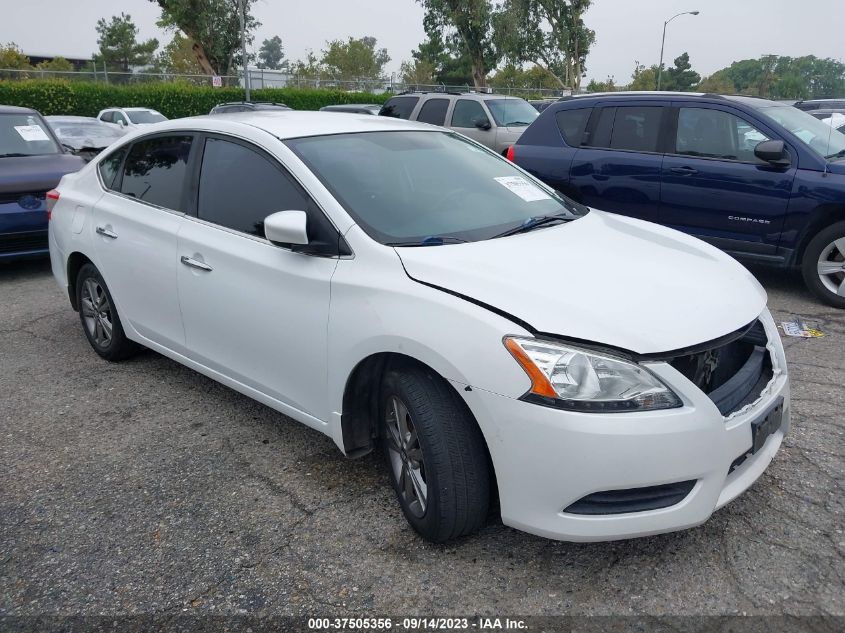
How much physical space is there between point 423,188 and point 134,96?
29037 mm

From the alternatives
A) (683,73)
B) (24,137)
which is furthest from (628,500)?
(683,73)

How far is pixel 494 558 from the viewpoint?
8.91 feet

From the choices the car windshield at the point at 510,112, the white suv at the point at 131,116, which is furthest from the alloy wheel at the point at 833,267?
the white suv at the point at 131,116

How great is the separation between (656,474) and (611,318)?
1.74 feet

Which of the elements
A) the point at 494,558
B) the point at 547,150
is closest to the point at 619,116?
the point at 547,150

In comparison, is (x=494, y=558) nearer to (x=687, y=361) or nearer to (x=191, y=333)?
(x=687, y=361)

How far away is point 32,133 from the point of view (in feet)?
26.2

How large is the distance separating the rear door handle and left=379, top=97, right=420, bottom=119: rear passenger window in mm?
7566

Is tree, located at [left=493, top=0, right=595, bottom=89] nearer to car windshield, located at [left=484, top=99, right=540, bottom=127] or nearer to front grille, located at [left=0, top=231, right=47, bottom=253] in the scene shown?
car windshield, located at [left=484, top=99, right=540, bottom=127]

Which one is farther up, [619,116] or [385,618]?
[619,116]

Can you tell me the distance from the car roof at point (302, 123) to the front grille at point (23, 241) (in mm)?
3542

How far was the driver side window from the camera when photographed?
6.20 m

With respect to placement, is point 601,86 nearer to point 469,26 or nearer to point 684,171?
point 469,26

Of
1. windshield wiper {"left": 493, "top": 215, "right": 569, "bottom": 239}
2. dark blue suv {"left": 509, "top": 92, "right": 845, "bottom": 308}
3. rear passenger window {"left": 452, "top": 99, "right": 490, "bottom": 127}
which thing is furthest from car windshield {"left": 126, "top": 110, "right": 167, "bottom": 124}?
windshield wiper {"left": 493, "top": 215, "right": 569, "bottom": 239}
